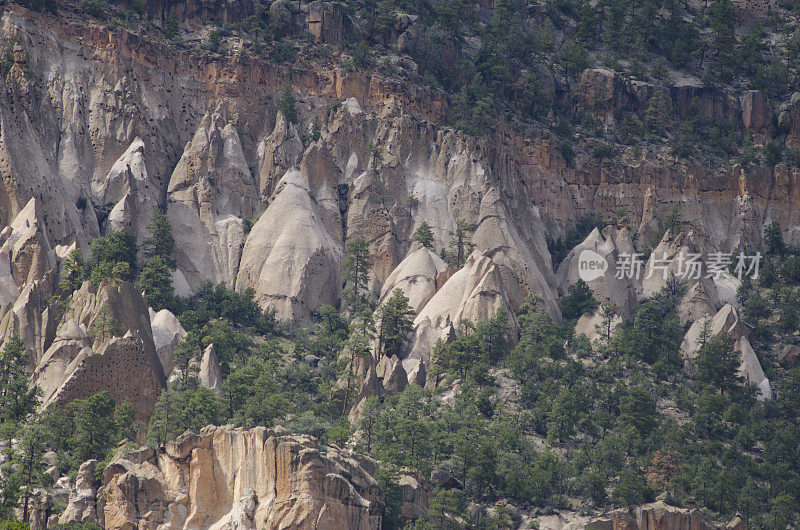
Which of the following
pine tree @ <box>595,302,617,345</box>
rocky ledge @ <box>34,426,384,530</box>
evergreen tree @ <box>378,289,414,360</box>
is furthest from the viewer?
pine tree @ <box>595,302,617,345</box>

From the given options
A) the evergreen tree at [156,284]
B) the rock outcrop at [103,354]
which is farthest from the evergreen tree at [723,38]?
the rock outcrop at [103,354]

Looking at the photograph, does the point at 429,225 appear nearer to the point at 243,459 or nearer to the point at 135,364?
the point at 135,364

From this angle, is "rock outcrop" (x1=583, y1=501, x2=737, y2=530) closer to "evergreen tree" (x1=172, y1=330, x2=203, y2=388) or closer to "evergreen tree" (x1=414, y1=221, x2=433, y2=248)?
"evergreen tree" (x1=172, y1=330, x2=203, y2=388)

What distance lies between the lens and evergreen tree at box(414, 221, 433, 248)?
4535 inches

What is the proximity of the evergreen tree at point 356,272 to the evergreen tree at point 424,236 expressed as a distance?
4.19 metres

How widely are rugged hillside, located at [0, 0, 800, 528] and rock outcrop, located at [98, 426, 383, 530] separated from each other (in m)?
0.15

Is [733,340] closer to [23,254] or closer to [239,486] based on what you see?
[239,486]

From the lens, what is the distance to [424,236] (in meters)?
115

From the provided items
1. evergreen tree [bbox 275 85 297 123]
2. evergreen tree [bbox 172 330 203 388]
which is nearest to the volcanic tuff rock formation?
evergreen tree [bbox 275 85 297 123]

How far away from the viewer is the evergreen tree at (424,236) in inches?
4535

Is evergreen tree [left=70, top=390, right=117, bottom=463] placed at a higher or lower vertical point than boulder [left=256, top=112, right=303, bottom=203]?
lower

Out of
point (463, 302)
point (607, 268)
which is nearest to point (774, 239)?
point (607, 268)

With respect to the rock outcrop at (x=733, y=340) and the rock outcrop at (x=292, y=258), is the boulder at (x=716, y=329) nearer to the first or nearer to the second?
the rock outcrop at (x=733, y=340)

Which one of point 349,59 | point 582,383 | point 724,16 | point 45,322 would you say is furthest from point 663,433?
point 724,16
